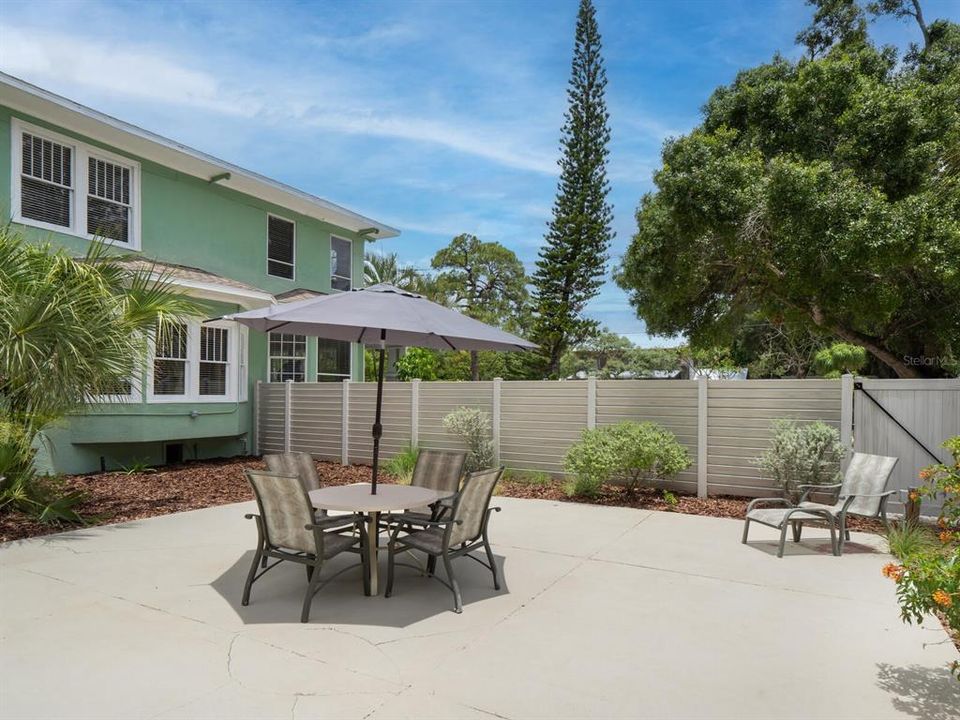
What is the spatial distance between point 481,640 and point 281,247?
41.9ft

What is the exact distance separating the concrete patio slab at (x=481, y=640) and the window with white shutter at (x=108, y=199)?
22.8 ft

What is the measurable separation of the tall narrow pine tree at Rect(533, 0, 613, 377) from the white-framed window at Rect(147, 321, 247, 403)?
12.7 m

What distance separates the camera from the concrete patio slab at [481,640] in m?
3.05

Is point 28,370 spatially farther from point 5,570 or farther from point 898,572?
point 898,572

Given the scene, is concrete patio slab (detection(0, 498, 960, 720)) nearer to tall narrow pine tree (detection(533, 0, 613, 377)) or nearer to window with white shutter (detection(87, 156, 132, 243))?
window with white shutter (detection(87, 156, 132, 243))

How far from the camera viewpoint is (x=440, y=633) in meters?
3.94

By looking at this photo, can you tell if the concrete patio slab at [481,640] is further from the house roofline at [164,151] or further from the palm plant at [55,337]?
the house roofline at [164,151]

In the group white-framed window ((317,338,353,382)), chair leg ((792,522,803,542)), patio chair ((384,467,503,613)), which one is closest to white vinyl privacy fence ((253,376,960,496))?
chair leg ((792,522,803,542))

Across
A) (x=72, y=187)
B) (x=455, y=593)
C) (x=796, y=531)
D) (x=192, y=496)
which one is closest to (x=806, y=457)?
(x=796, y=531)

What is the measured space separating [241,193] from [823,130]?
1174 cm

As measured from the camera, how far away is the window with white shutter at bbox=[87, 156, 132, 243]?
1081 centimetres

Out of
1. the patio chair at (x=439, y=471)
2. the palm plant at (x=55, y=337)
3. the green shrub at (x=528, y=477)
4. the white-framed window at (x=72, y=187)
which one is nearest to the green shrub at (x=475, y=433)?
the green shrub at (x=528, y=477)

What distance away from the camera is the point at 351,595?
4680 mm

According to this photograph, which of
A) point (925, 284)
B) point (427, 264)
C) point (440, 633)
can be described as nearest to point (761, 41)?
point (925, 284)
